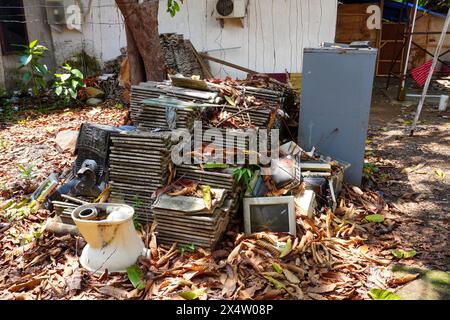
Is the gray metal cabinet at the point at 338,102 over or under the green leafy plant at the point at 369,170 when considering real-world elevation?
over

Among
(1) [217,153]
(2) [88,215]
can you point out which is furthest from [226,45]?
(2) [88,215]

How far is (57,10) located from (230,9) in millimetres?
4293

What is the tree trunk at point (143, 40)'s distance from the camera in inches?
236

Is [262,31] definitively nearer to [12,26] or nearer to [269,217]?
[12,26]

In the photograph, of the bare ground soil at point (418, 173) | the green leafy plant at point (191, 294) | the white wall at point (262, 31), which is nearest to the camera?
the green leafy plant at point (191, 294)

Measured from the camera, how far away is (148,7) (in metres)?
6.03

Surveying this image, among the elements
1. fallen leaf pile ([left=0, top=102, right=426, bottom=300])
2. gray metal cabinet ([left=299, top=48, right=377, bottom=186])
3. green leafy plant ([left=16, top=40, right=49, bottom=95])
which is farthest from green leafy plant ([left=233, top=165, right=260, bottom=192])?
green leafy plant ([left=16, top=40, right=49, bottom=95])

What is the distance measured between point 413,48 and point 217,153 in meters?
11.6

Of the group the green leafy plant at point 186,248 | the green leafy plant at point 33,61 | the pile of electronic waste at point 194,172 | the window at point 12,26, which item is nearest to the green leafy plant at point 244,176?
the pile of electronic waste at point 194,172

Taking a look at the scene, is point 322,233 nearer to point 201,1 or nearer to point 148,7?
→ point 148,7

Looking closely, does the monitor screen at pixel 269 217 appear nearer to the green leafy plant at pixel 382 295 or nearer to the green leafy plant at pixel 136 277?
the green leafy plant at pixel 382 295

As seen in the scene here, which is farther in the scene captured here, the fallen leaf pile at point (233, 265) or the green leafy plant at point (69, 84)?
the green leafy plant at point (69, 84)

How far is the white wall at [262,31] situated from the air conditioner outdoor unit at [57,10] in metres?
2.32

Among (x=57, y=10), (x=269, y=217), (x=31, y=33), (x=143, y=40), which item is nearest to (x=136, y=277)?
(x=269, y=217)
